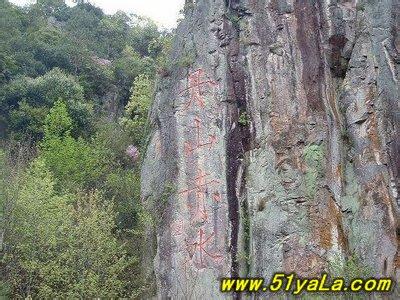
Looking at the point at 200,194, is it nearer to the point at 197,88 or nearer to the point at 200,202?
the point at 200,202

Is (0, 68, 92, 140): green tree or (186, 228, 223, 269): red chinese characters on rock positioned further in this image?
(0, 68, 92, 140): green tree

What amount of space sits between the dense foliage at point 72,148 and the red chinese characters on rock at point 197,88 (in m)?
1.85

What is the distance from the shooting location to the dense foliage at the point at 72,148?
1344 centimetres

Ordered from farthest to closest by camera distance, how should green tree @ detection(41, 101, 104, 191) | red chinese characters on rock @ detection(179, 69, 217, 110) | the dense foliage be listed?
green tree @ detection(41, 101, 104, 191) → red chinese characters on rock @ detection(179, 69, 217, 110) → the dense foliage

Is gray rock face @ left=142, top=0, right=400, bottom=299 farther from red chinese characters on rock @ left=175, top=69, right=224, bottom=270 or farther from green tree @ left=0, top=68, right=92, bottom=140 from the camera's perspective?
green tree @ left=0, top=68, right=92, bottom=140

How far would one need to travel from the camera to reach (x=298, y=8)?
14.4 metres

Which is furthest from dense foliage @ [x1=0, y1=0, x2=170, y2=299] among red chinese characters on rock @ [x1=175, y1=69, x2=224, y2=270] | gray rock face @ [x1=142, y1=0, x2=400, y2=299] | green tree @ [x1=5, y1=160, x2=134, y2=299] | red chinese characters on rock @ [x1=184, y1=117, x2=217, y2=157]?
red chinese characters on rock @ [x1=184, y1=117, x2=217, y2=157]

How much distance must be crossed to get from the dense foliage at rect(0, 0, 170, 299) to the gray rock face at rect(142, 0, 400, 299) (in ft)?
5.72

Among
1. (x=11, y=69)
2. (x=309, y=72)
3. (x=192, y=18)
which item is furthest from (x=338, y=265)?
(x=11, y=69)

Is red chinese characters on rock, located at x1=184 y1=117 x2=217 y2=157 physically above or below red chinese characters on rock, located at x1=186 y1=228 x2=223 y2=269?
above

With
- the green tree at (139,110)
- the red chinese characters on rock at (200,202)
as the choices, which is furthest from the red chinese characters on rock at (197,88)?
the green tree at (139,110)

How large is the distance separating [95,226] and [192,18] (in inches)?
266

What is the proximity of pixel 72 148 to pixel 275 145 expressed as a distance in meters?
9.92

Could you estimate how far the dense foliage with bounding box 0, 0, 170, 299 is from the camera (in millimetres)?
13438
